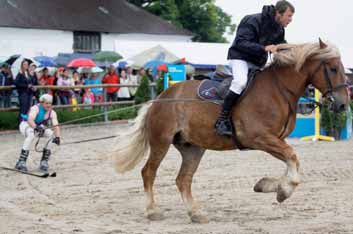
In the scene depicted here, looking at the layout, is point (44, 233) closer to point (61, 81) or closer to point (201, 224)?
point (201, 224)

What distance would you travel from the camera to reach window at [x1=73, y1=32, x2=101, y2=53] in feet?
138

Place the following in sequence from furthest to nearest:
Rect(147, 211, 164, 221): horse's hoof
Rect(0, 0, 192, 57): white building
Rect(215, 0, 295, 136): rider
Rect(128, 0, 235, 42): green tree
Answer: Rect(128, 0, 235, 42): green tree, Rect(0, 0, 192, 57): white building, Rect(147, 211, 164, 221): horse's hoof, Rect(215, 0, 295, 136): rider

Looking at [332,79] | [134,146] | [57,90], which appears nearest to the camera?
[332,79]

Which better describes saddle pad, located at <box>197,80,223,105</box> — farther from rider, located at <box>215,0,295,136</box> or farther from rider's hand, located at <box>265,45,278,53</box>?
rider's hand, located at <box>265,45,278,53</box>

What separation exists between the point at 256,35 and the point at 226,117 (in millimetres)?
991

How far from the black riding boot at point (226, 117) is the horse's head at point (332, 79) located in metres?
0.93

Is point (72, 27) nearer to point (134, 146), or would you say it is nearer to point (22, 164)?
point (22, 164)

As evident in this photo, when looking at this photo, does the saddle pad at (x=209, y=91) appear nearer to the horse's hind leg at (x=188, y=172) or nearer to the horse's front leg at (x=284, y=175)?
the horse's hind leg at (x=188, y=172)

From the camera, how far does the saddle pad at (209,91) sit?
8422mm

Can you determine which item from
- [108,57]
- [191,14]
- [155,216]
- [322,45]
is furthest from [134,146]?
[191,14]

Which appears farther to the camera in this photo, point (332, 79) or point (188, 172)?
point (188, 172)

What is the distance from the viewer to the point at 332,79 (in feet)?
25.8

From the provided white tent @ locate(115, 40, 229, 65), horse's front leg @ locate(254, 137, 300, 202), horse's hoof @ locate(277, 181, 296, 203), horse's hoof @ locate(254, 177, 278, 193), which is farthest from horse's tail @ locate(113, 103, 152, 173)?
white tent @ locate(115, 40, 229, 65)

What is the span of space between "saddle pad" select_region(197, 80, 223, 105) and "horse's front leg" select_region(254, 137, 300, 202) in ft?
2.64
